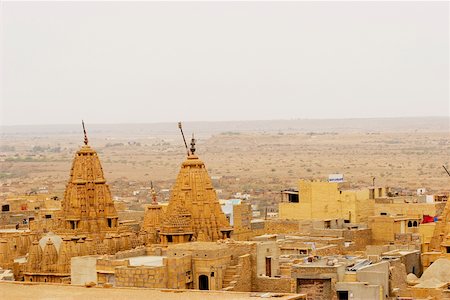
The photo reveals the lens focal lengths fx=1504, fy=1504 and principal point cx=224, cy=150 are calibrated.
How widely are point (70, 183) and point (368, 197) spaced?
1679cm

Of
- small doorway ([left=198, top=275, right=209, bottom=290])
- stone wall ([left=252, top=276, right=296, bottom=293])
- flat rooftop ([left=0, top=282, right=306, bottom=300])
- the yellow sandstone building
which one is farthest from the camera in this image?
the yellow sandstone building

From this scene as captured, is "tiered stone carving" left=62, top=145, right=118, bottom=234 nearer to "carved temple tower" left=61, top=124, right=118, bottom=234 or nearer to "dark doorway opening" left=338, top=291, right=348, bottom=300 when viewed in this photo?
"carved temple tower" left=61, top=124, right=118, bottom=234

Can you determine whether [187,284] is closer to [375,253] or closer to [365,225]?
[375,253]

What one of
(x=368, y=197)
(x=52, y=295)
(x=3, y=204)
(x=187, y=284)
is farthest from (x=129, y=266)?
(x=3, y=204)

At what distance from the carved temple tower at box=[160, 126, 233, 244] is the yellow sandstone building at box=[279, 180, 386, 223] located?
1255 centimetres

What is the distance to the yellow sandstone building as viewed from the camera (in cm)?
6191

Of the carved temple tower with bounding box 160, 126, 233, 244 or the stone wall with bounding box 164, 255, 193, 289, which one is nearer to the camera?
the stone wall with bounding box 164, 255, 193, 289

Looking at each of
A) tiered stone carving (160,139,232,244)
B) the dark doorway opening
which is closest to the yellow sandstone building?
tiered stone carving (160,139,232,244)

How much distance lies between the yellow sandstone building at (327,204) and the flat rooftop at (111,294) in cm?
2827

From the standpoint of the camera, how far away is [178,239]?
47156 millimetres

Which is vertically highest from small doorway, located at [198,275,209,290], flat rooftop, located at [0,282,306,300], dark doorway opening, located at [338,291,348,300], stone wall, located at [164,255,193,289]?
flat rooftop, located at [0,282,306,300]

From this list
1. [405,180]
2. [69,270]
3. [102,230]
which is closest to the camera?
[69,270]

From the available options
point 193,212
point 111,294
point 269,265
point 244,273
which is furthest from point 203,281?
point 193,212

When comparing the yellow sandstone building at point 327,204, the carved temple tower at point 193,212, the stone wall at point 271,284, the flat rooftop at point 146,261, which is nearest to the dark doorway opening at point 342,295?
the stone wall at point 271,284
